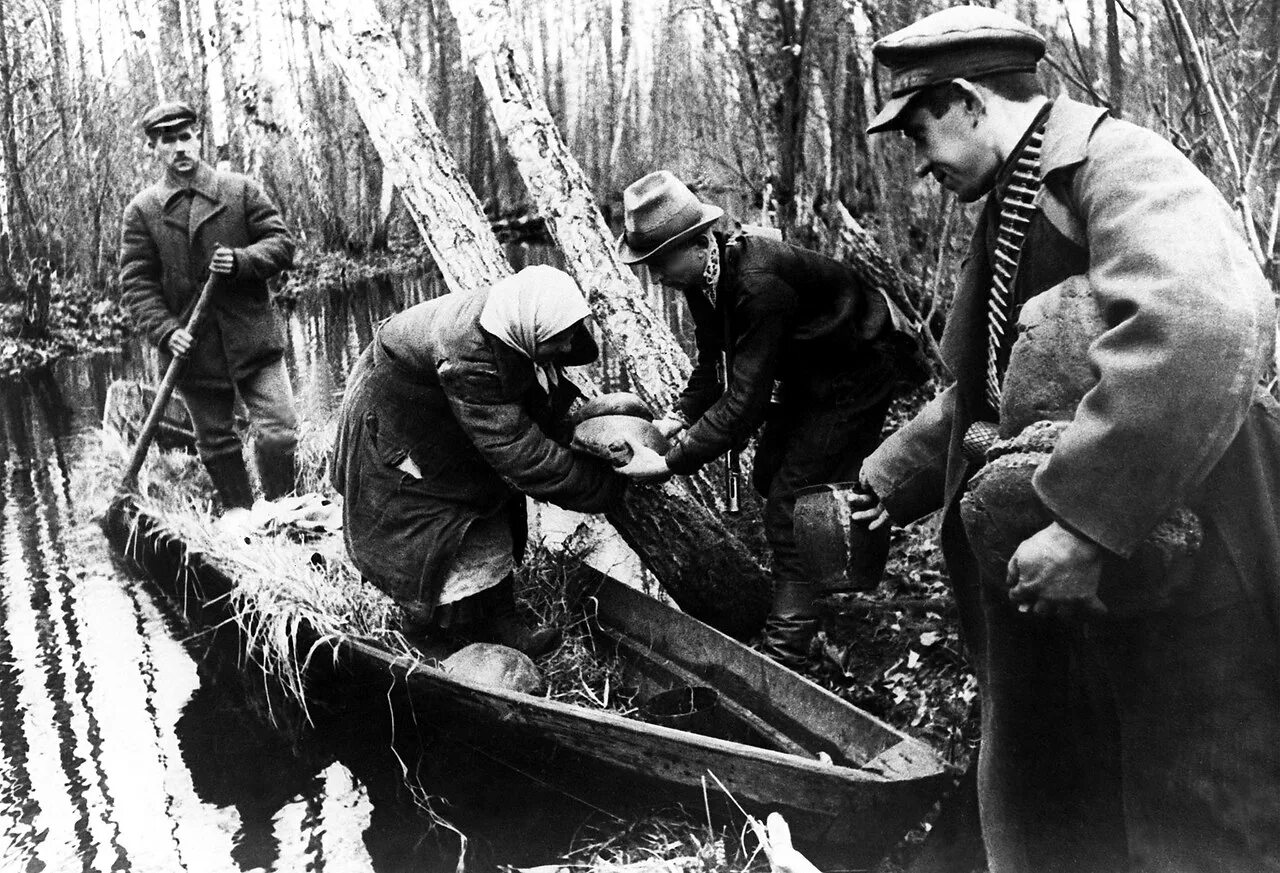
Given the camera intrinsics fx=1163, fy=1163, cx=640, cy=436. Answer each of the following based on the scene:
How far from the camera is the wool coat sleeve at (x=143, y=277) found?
6246 millimetres

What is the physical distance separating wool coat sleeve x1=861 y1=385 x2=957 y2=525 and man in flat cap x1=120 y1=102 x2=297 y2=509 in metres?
4.29

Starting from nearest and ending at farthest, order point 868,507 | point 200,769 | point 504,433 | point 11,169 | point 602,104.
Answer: point 868,507 → point 504,433 → point 200,769 → point 602,104 → point 11,169

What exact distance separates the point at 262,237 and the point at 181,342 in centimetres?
72

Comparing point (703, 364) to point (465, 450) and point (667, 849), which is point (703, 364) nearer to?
point (465, 450)

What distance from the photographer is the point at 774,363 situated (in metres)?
4.04

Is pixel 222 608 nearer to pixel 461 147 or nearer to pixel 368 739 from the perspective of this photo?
pixel 368 739

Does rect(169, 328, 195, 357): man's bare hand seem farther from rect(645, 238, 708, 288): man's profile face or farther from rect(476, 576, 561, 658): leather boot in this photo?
rect(645, 238, 708, 288): man's profile face

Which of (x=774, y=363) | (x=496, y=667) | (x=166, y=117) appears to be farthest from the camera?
(x=166, y=117)

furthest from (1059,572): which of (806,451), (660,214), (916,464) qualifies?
(806,451)

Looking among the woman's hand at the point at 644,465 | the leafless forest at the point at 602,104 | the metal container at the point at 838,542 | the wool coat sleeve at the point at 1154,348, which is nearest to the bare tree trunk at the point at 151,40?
the leafless forest at the point at 602,104

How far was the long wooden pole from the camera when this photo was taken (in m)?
6.09

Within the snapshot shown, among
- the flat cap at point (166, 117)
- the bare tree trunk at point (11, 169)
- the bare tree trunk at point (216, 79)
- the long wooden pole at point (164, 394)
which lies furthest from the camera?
the bare tree trunk at point (216, 79)

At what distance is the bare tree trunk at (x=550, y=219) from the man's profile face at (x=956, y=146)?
2414 mm

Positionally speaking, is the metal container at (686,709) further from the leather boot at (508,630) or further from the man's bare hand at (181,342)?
the man's bare hand at (181,342)
